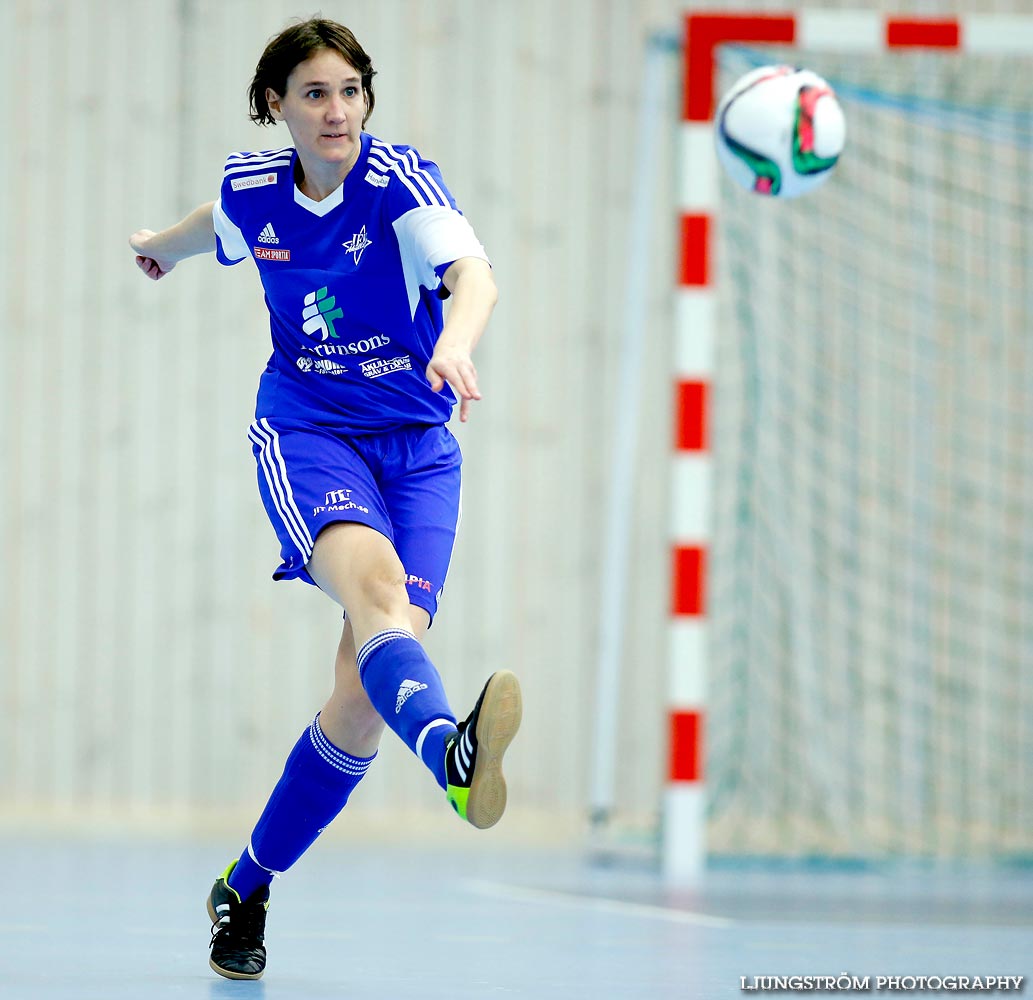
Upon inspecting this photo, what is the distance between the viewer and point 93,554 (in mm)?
7117

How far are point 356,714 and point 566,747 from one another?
4.31m

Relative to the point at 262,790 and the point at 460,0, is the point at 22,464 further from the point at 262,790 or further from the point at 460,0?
the point at 460,0

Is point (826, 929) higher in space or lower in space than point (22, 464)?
lower

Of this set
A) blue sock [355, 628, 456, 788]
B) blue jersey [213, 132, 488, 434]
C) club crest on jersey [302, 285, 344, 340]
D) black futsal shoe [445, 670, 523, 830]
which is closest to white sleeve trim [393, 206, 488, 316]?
blue jersey [213, 132, 488, 434]

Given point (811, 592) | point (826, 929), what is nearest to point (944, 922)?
point (826, 929)

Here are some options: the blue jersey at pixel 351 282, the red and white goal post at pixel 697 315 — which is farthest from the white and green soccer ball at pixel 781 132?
the blue jersey at pixel 351 282

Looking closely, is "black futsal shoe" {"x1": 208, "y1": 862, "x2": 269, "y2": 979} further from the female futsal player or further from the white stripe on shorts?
the white stripe on shorts

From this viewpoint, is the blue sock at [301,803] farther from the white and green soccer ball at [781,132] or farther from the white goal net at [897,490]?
the white goal net at [897,490]

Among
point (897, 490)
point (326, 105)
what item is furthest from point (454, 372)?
point (897, 490)

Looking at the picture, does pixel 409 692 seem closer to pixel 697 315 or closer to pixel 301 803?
pixel 301 803

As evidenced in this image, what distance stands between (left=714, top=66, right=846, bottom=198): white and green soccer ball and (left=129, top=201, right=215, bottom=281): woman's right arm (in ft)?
6.00

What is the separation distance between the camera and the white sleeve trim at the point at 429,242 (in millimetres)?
2697

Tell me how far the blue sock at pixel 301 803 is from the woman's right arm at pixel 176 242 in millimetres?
908

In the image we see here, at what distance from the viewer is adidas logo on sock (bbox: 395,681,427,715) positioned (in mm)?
2520
